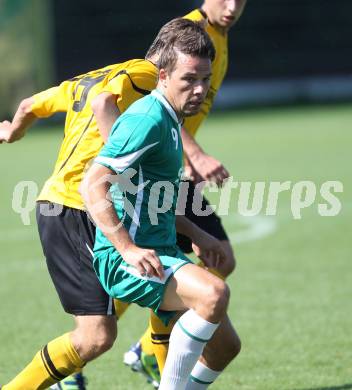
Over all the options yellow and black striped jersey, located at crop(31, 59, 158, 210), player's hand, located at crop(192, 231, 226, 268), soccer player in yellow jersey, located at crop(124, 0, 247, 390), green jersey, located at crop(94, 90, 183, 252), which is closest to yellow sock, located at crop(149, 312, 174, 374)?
soccer player in yellow jersey, located at crop(124, 0, 247, 390)

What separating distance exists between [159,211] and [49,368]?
1062 mm

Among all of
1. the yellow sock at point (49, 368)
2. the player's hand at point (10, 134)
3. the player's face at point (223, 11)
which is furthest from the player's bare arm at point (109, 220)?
the player's face at point (223, 11)

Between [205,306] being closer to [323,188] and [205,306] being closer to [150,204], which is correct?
[150,204]

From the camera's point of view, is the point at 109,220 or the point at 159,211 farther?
the point at 159,211

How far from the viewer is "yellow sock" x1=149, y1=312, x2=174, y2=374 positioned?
518cm

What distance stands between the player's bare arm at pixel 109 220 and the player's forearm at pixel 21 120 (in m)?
1.20

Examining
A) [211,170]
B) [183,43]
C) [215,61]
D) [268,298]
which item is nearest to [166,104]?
[183,43]

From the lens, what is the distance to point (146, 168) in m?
4.37

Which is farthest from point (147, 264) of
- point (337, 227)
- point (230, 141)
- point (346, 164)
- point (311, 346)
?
point (230, 141)

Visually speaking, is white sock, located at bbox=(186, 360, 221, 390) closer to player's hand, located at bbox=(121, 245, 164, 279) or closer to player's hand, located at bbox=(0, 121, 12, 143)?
player's hand, located at bbox=(121, 245, 164, 279)

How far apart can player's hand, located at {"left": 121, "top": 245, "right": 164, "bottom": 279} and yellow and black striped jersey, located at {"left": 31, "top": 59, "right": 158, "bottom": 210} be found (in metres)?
0.81

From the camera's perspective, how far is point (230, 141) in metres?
19.0

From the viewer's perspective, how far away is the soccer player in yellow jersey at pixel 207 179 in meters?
5.08

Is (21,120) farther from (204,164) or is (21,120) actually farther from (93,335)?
(93,335)
